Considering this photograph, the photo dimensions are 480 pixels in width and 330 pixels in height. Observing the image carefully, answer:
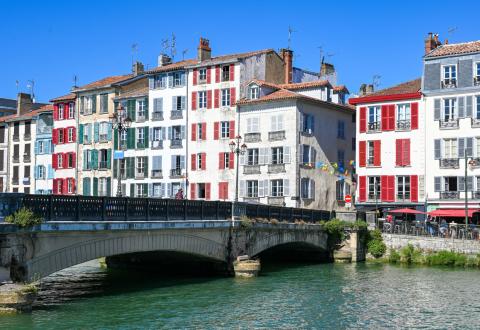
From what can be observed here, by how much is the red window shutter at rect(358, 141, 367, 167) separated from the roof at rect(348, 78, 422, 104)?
10.8ft

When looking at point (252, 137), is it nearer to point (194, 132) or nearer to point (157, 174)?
point (194, 132)

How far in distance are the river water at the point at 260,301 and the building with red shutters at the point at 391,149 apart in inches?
615

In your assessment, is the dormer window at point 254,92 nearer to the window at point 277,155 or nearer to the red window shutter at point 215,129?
the red window shutter at point 215,129

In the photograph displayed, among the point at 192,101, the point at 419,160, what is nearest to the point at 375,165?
the point at 419,160

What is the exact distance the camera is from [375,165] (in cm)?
6162

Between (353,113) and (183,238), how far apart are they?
37.4 m

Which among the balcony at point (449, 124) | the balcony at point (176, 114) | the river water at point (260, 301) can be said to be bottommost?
the river water at point (260, 301)

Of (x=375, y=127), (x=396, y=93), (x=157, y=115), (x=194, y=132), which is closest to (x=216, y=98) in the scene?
(x=194, y=132)

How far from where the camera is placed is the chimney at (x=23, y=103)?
91.7 meters

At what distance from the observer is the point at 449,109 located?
58.8m

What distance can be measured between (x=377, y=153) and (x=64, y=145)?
3492 centimetres

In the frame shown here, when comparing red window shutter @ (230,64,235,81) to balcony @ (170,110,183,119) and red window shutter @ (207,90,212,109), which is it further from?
balcony @ (170,110,183,119)

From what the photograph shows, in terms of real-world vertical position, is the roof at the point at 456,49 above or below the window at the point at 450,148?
above

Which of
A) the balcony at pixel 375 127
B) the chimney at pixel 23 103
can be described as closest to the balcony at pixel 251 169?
the balcony at pixel 375 127
